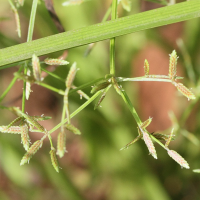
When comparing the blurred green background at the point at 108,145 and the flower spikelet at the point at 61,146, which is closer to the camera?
the flower spikelet at the point at 61,146

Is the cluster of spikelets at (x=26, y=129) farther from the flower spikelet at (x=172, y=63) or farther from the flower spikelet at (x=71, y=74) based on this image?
the flower spikelet at (x=172, y=63)

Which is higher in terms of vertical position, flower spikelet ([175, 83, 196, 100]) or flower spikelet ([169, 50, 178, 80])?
flower spikelet ([169, 50, 178, 80])

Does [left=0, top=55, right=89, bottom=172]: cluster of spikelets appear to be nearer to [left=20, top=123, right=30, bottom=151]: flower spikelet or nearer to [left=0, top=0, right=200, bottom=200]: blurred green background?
[left=20, top=123, right=30, bottom=151]: flower spikelet

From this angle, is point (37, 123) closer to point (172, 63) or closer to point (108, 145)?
point (172, 63)

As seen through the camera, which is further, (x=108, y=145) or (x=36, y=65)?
(x=108, y=145)

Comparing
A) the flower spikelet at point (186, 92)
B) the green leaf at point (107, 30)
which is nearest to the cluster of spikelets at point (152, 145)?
the flower spikelet at point (186, 92)

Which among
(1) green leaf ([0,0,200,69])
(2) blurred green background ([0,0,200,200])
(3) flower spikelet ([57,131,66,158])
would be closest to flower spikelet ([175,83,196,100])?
(1) green leaf ([0,0,200,69])

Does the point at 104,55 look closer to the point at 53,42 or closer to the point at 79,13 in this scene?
the point at 79,13

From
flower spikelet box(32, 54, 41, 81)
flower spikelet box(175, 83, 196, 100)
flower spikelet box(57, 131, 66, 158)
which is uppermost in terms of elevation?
flower spikelet box(32, 54, 41, 81)

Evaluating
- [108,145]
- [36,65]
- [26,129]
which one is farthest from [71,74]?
[108,145]

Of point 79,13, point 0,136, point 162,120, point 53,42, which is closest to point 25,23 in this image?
point 79,13

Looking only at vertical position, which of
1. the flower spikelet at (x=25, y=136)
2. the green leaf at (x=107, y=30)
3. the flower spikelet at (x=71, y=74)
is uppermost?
the green leaf at (x=107, y=30)

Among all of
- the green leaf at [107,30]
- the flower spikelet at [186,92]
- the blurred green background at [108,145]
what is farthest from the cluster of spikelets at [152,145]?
the blurred green background at [108,145]

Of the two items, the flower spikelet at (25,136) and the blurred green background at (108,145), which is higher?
the blurred green background at (108,145)
